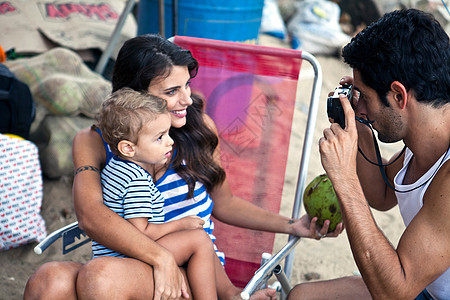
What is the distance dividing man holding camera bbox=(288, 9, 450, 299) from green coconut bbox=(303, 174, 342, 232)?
37 cm

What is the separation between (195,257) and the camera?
195 cm

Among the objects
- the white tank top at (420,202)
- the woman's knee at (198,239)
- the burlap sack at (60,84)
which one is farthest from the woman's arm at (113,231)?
the burlap sack at (60,84)

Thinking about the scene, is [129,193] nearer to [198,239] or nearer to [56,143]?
[198,239]

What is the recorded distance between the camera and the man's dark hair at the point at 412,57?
1703mm

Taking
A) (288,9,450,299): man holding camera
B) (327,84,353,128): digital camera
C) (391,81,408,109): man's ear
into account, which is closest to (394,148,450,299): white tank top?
(288,9,450,299): man holding camera

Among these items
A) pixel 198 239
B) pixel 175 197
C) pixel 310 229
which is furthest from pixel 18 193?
pixel 310 229

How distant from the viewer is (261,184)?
8.93 feet

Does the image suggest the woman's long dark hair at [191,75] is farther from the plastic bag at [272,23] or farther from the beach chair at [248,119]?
the plastic bag at [272,23]

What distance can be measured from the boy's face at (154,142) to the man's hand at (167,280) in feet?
1.19

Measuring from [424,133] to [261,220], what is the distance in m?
0.86

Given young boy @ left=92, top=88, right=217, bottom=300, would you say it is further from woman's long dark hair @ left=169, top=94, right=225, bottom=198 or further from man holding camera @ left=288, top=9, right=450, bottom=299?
man holding camera @ left=288, top=9, right=450, bottom=299

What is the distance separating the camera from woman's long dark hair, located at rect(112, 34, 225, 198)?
2057 mm

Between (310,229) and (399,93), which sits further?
(310,229)

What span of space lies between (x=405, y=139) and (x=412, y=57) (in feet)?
1.04
